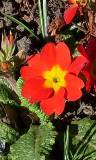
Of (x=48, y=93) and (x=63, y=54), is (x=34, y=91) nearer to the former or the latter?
(x=48, y=93)

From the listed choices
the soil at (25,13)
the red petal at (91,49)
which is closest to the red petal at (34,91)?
the red petal at (91,49)

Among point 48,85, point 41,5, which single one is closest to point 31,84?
point 48,85

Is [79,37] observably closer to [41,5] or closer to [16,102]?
[41,5]

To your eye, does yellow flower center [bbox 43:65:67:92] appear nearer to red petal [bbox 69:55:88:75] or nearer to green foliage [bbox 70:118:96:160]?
red petal [bbox 69:55:88:75]

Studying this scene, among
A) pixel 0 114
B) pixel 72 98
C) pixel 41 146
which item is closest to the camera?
pixel 72 98

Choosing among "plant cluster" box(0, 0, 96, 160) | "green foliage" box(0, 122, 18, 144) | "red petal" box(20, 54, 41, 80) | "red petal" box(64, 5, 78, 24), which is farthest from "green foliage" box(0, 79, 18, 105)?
"red petal" box(64, 5, 78, 24)
